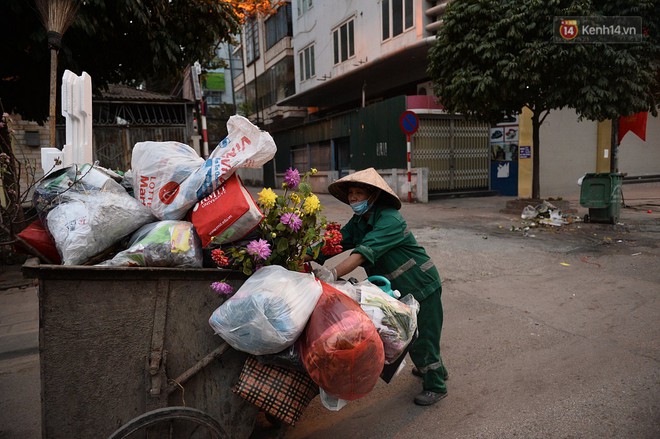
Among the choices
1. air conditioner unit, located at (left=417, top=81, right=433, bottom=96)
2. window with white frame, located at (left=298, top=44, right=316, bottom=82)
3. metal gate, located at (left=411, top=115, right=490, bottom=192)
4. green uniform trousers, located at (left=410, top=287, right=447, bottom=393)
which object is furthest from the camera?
window with white frame, located at (left=298, top=44, right=316, bottom=82)

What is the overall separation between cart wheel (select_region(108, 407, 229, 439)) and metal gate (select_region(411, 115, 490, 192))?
12.6 metres

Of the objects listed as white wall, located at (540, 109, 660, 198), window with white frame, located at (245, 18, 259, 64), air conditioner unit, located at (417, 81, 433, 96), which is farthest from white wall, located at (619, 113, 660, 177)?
window with white frame, located at (245, 18, 259, 64)

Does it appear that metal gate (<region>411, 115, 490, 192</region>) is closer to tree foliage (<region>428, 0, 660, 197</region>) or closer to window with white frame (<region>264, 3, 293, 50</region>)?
tree foliage (<region>428, 0, 660, 197</region>)

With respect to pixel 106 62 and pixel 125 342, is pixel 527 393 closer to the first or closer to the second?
pixel 125 342

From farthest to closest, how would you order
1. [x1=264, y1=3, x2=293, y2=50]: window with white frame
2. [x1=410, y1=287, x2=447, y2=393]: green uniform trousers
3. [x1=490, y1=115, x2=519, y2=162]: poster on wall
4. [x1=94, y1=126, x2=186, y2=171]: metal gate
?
[x1=264, y1=3, x2=293, y2=50]: window with white frame < [x1=490, y1=115, x2=519, y2=162]: poster on wall < [x1=94, y1=126, x2=186, y2=171]: metal gate < [x1=410, y1=287, x2=447, y2=393]: green uniform trousers

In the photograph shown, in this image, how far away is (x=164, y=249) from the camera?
6.38ft

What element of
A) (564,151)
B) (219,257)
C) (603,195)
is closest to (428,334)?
(219,257)

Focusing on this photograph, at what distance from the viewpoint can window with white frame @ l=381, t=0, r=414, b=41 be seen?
1534 cm

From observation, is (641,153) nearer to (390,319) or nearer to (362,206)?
(362,206)

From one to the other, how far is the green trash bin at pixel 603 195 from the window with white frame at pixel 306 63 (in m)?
16.2

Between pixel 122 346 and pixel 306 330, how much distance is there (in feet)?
2.53

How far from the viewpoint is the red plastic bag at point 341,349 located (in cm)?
182

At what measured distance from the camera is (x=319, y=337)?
72.6 inches

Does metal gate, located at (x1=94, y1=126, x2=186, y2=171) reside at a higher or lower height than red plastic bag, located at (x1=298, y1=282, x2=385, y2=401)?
higher
